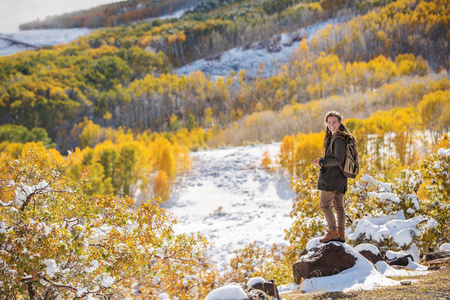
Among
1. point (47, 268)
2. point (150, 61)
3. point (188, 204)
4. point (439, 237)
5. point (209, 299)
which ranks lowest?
point (188, 204)

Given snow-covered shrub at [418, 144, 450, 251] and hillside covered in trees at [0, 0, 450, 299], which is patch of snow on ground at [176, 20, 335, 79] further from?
snow-covered shrub at [418, 144, 450, 251]

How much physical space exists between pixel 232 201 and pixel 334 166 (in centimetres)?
1934

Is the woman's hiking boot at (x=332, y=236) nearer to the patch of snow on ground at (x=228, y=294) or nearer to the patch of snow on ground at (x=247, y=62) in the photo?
the patch of snow on ground at (x=228, y=294)

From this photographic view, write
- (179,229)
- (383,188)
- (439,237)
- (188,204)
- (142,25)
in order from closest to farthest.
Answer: (439,237) < (383,188) < (179,229) < (188,204) < (142,25)

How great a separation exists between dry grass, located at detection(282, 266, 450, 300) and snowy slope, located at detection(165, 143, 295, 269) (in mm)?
10009

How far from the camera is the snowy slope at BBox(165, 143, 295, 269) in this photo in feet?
56.9

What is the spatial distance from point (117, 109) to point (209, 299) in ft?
244

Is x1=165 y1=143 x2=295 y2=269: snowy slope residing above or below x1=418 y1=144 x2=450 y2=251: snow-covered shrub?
below

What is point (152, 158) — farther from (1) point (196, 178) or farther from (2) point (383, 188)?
(2) point (383, 188)

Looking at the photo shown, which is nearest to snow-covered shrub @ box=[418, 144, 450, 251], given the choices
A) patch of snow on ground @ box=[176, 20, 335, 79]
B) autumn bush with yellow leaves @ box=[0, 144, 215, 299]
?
autumn bush with yellow leaves @ box=[0, 144, 215, 299]

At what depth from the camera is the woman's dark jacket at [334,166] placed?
5039 mm

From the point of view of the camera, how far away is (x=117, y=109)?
7425 centimetres

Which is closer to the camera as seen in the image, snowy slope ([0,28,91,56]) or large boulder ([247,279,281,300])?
large boulder ([247,279,281,300])

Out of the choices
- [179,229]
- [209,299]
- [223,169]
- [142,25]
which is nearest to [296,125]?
[223,169]
